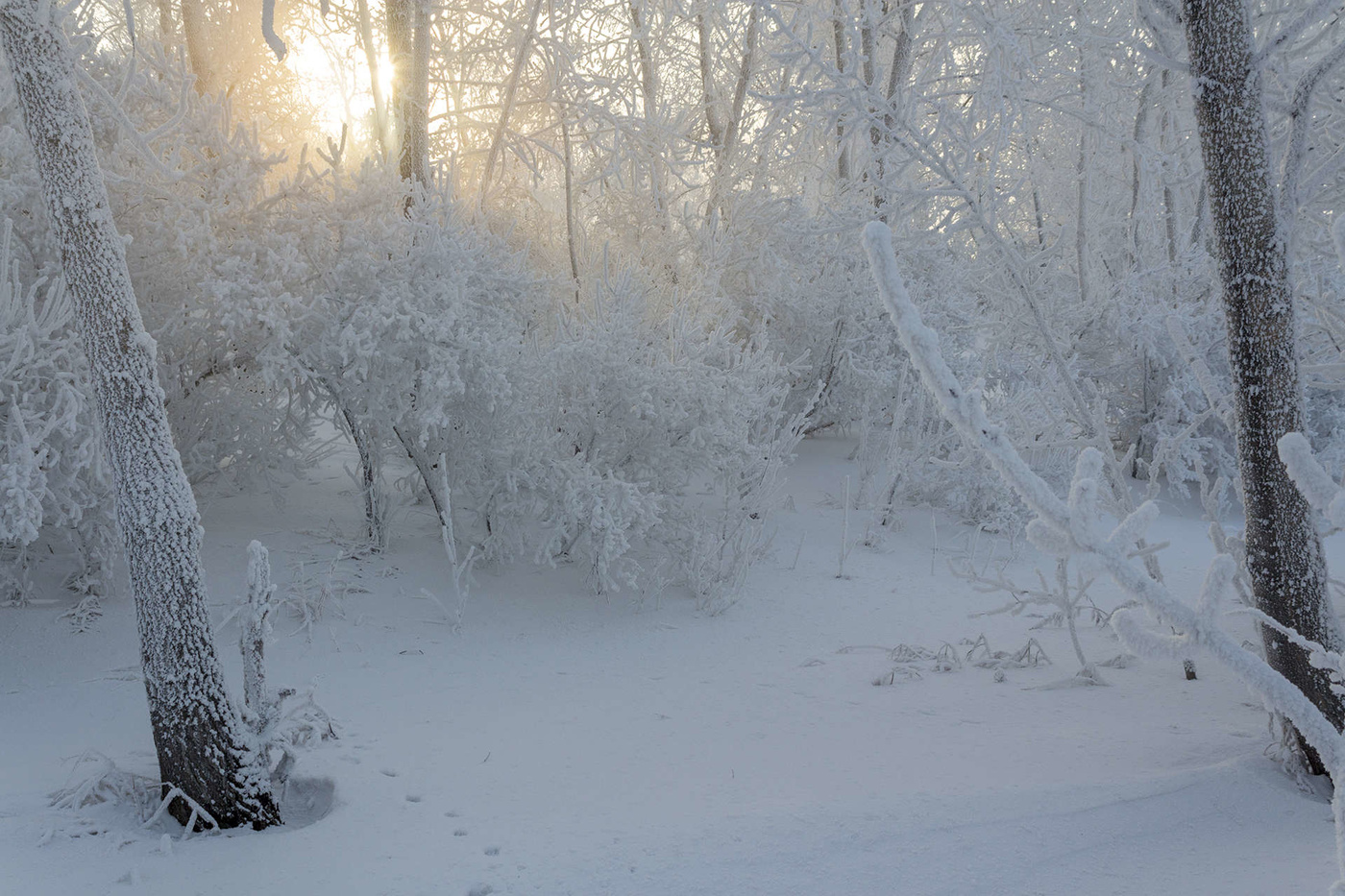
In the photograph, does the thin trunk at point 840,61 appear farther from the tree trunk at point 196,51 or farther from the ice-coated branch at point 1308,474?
the ice-coated branch at point 1308,474

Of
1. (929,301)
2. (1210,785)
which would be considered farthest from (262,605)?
(929,301)

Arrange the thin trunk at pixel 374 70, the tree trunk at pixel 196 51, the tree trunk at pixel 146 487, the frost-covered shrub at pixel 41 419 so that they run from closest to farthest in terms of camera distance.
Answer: the tree trunk at pixel 146 487, the frost-covered shrub at pixel 41 419, the tree trunk at pixel 196 51, the thin trunk at pixel 374 70

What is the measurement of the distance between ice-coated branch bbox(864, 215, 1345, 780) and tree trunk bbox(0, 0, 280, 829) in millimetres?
2983

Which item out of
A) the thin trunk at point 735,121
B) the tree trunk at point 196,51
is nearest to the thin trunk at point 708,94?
the thin trunk at point 735,121

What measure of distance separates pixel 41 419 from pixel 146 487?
1.74 metres

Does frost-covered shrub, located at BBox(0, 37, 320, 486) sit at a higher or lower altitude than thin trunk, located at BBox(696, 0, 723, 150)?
lower

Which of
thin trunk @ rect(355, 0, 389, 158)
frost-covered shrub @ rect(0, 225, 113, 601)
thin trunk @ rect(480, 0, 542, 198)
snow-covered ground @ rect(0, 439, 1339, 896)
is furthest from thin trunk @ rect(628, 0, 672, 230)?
frost-covered shrub @ rect(0, 225, 113, 601)

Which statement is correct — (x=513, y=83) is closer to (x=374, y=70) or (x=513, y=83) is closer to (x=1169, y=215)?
(x=374, y=70)

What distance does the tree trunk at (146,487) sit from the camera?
3236 millimetres

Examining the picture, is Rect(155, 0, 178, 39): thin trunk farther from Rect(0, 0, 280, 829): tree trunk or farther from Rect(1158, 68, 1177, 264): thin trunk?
Rect(1158, 68, 1177, 264): thin trunk

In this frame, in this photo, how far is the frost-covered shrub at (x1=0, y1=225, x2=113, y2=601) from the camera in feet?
13.9

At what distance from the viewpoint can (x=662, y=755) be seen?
404 cm

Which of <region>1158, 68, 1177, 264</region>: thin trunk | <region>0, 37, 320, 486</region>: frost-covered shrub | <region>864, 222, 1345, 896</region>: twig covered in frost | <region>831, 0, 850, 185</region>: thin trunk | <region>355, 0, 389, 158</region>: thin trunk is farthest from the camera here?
<region>1158, 68, 1177, 264</region>: thin trunk

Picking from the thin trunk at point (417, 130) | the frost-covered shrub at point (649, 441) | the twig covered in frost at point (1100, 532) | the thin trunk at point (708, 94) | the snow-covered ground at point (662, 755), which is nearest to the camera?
the twig covered in frost at point (1100, 532)
